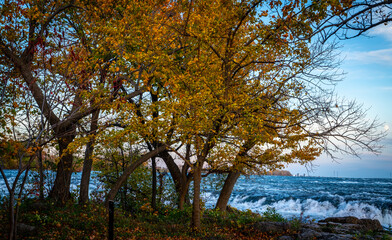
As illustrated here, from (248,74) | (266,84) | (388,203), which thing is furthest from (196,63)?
(388,203)

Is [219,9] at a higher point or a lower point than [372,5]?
higher

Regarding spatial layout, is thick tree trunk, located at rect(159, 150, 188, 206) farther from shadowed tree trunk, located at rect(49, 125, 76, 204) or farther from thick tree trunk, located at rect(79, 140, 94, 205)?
shadowed tree trunk, located at rect(49, 125, 76, 204)

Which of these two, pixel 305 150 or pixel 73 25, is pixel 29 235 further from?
pixel 305 150

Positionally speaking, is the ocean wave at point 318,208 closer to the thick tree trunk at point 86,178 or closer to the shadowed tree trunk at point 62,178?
the thick tree trunk at point 86,178

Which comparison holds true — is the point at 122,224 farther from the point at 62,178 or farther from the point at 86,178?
the point at 86,178

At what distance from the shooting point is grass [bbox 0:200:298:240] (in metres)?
7.46

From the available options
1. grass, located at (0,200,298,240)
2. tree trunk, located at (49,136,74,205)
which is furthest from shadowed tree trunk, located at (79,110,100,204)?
grass, located at (0,200,298,240)

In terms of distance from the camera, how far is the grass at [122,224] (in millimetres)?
7457

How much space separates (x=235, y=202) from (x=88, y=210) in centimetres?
2533

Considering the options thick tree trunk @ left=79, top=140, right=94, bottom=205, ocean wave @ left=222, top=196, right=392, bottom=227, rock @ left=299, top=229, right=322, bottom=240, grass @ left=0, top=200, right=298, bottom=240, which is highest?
thick tree trunk @ left=79, top=140, right=94, bottom=205

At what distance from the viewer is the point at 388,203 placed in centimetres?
2981

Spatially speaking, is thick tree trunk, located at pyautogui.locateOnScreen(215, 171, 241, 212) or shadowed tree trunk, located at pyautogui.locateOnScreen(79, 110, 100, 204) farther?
thick tree trunk, located at pyautogui.locateOnScreen(215, 171, 241, 212)

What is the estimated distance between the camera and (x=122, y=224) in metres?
9.23

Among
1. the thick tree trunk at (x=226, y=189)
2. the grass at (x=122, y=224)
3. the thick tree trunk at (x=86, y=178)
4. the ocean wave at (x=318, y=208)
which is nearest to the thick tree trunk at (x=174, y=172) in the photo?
the grass at (x=122, y=224)
